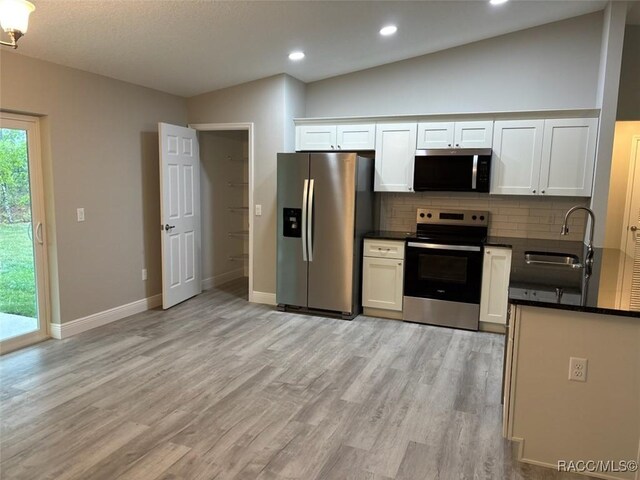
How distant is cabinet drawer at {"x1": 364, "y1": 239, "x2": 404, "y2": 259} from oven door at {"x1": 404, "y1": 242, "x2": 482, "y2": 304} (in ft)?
0.35

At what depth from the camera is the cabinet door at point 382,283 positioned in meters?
4.64

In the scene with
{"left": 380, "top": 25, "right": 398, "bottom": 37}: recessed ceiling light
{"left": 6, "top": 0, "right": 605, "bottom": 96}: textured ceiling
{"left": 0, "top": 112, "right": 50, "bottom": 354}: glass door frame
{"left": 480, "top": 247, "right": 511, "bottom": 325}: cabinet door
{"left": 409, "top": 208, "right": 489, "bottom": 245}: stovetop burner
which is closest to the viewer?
{"left": 6, "top": 0, "right": 605, "bottom": 96}: textured ceiling

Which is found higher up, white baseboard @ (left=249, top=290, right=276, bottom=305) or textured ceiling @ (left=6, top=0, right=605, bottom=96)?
textured ceiling @ (left=6, top=0, right=605, bottom=96)

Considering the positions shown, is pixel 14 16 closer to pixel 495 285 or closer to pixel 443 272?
pixel 443 272

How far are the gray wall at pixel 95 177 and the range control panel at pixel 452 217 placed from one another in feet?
10.1

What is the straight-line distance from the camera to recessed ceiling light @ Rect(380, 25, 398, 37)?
387 centimetres

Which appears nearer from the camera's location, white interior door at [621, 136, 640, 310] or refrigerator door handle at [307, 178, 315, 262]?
refrigerator door handle at [307, 178, 315, 262]

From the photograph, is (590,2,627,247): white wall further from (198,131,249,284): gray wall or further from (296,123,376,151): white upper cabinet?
(198,131,249,284): gray wall

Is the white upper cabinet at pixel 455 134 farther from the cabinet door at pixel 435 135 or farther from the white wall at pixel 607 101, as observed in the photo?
the white wall at pixel 607 101

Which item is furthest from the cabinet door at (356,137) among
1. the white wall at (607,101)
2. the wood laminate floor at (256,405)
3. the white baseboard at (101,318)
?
the white baseboard at (101,318)

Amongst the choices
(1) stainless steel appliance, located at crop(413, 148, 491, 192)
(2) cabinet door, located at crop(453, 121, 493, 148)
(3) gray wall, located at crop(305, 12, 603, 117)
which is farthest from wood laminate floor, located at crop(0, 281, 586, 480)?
(3) gray wall, located at crop(305, 12, 603, 117)

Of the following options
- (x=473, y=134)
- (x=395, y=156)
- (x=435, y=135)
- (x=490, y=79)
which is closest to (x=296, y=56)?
(x=395, y=156)

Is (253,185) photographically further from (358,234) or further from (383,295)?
(383,295)

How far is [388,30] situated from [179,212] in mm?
2939
